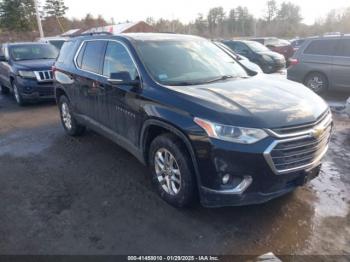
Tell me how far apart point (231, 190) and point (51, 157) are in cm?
350

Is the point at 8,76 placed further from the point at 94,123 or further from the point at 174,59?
the point at 174,59

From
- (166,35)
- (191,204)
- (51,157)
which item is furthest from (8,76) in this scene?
(191,204)

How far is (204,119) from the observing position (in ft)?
10.2

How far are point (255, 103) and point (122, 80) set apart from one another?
1.57m

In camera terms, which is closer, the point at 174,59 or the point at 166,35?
the point at 174,59

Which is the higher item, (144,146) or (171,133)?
(171,133)

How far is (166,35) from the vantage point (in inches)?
191

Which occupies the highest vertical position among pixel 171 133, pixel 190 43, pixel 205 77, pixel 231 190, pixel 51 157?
pixel 190 43

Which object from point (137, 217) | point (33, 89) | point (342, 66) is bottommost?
point (137, 217)

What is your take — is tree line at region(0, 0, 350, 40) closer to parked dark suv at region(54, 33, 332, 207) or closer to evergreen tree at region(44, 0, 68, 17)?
evergreen tree at region(44, 0, 68, 17)

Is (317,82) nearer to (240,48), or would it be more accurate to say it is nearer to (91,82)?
(240,48)

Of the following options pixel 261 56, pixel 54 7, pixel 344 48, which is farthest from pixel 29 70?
pixel 54 7

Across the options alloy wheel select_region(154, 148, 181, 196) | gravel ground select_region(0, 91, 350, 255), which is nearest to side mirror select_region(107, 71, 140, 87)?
alloy wheel select_region(154, 148, 181, 196)

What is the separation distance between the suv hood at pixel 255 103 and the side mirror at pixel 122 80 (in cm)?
55
